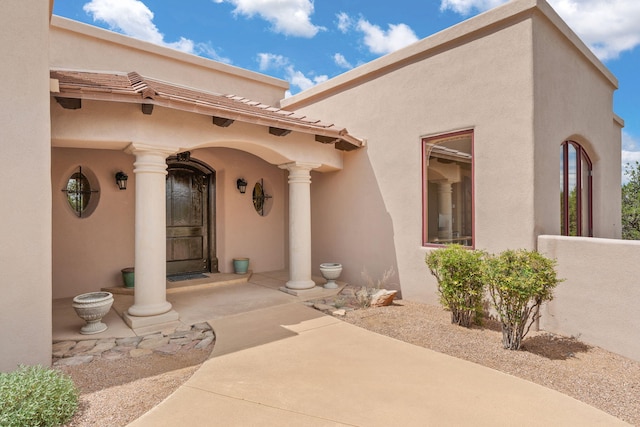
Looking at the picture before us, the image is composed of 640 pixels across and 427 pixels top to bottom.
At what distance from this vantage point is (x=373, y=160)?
744cm

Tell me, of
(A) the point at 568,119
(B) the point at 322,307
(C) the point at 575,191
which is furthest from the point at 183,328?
(C) the point at 575,191

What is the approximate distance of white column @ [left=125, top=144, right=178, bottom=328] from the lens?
199 inches

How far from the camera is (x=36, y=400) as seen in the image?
2.65 metres

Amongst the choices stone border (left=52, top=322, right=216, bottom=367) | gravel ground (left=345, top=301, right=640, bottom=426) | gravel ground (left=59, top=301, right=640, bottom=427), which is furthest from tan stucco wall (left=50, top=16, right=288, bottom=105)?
gravel ground (left=345, top=301, right=640, bottom=426)

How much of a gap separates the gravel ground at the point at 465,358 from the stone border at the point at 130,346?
0.50 ft

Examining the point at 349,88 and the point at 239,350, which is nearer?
the point at 239,350

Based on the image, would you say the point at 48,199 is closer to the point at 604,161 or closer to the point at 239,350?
the point at 239,350

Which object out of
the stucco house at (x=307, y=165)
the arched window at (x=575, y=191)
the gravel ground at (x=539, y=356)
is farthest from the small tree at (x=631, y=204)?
the gravel ground at (x=539, y=356)

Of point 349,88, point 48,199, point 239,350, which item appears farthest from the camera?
point 349,88

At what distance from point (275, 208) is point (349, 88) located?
3747 millimetres

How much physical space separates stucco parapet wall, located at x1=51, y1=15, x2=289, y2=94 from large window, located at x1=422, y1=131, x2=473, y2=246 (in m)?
5.82

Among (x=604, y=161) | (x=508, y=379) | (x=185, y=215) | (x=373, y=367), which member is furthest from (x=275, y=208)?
(x=604, y=161)

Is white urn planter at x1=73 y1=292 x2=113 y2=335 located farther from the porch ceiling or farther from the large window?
the large window

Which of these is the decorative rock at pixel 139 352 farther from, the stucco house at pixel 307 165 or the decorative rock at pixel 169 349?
the stucco house at pixel 307 165
